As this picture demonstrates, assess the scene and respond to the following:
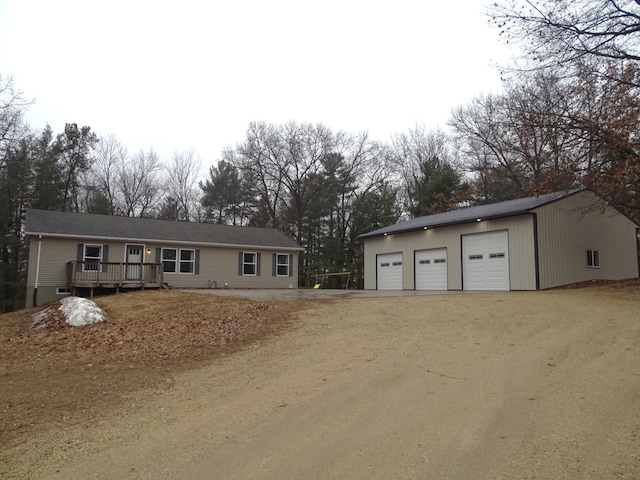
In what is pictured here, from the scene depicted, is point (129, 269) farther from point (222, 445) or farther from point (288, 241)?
point (222, 445)

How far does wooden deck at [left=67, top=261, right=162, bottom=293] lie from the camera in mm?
19938

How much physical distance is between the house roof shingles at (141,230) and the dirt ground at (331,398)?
1232 centimetres

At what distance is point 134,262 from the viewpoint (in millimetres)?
21828

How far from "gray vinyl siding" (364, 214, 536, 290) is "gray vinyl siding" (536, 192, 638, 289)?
449mm

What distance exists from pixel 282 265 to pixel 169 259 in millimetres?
6259

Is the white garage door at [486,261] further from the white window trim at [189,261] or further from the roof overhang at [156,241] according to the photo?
the white window trim at [189,261]

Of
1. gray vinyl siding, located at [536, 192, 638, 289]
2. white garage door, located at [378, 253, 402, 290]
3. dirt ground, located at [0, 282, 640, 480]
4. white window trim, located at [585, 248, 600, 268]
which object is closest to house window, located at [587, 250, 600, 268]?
white window trim, located at [585, 248, 600, 268]

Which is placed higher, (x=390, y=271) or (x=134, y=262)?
(x=134, y=262)

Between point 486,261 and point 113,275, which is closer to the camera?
point 486,261

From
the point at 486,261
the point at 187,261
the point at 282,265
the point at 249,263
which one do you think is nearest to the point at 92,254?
the point at 187,261

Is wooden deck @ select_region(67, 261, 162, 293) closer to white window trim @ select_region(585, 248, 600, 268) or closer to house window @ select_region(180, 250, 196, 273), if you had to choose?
house window @ select_region(180, 250, 196, 273)

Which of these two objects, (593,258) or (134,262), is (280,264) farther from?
(593,258)

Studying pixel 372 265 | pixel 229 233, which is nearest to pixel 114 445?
pixel 372 265

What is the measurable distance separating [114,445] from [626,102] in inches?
610
